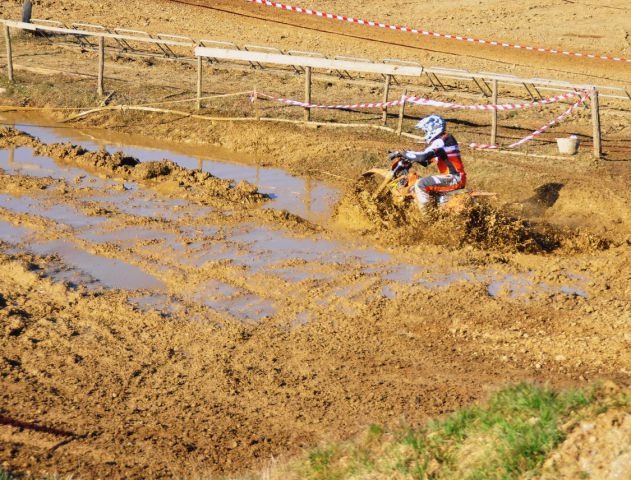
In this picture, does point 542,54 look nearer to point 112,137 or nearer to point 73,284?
point 112,137

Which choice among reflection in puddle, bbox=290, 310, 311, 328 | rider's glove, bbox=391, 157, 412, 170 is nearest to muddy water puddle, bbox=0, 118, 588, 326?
reflection in puddle, bbox=290, 310, 311, 328

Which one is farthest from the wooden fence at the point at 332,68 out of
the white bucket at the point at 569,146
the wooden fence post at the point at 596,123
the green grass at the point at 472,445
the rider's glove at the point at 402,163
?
the green grass at the point at 472,445

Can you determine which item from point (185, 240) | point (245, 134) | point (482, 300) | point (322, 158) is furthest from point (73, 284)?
point (245, 134)

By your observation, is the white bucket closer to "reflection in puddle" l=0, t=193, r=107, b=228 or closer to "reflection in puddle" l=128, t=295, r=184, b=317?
"reflection in puddle" l=0, t=193, r=107, b=228

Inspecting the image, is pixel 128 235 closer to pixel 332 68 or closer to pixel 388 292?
pixel 388 292

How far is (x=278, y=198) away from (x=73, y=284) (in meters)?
4.58

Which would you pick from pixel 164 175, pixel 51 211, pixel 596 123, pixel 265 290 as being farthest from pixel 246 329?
pixel 596 123

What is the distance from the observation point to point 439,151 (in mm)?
11852

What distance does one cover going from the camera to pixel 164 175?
14906mm

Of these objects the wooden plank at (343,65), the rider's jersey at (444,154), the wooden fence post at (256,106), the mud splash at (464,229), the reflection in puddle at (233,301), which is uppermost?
the wooden plank at (343,65)

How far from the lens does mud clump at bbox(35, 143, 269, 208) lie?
13.7m

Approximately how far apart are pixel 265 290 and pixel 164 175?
549 cm

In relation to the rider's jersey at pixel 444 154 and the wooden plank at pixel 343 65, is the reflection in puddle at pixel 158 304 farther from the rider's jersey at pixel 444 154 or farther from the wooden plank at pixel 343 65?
the wooden plank at pixel 343 65

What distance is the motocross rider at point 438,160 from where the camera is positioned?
1182cm
